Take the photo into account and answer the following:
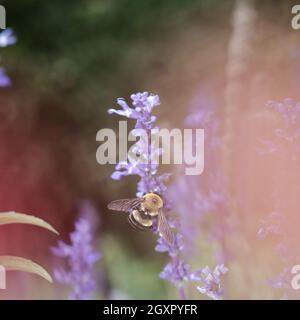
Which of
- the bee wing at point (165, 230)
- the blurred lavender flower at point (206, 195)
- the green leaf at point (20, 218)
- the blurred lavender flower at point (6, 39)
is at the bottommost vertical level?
the bee wing at point (165, 230)

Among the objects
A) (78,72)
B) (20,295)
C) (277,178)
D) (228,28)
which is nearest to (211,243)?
(277,178)

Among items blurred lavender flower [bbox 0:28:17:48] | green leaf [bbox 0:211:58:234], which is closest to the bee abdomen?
green leaf [bbox 0:211:58:234]

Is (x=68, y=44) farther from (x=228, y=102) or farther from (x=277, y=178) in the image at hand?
(x=277, y=178)

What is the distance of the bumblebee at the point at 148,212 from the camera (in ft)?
2.89

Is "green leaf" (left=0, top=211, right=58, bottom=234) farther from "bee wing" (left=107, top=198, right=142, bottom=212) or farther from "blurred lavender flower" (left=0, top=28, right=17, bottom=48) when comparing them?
"blurred lavender flower" (left=0, top=28, right=17, bottom=48)

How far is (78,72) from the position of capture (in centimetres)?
177

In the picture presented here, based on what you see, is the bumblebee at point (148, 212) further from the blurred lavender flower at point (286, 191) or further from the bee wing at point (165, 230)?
the blurred lavender flower at point (286, 191)

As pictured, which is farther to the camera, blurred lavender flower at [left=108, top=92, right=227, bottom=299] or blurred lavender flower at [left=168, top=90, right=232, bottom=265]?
blurred lavender flower at [left=168, top=90, right=232, bottom=265]

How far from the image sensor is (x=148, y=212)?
92 centimetres

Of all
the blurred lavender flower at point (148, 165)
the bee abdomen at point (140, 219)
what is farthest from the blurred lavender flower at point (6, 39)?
the bee abdomen at point (140, 219)

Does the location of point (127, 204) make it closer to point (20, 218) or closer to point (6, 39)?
point (20, 218)

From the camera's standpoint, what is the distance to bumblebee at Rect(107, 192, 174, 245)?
2.89ft

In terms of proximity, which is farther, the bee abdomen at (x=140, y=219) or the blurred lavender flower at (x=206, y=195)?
the blurred lavender flower at (x=206, y=195)
